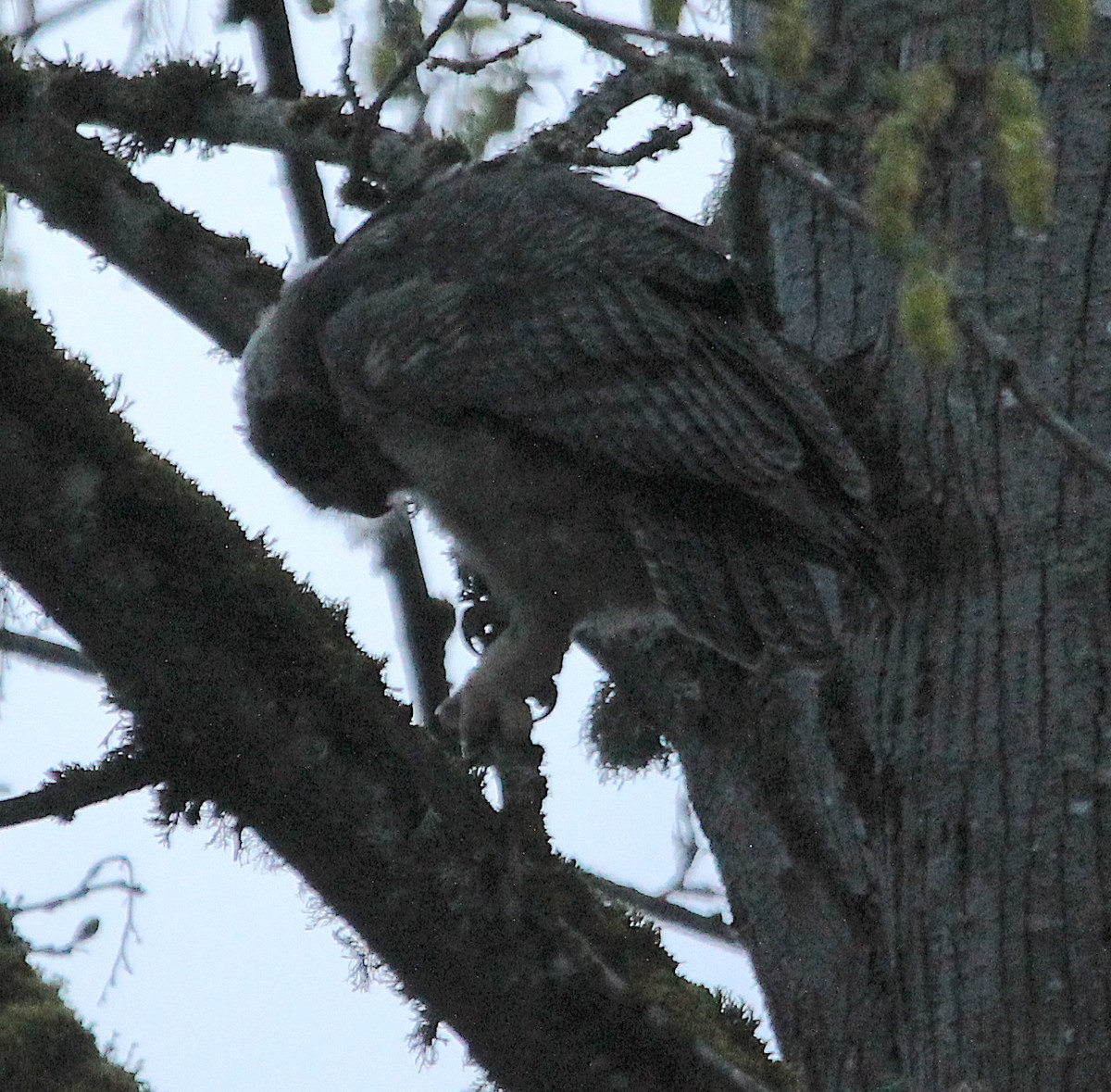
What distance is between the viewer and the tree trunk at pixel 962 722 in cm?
245

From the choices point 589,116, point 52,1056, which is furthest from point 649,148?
point 52,1056

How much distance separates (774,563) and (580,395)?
457 mm

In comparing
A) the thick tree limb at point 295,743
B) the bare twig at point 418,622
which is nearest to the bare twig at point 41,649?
the bare twig at point 418,622

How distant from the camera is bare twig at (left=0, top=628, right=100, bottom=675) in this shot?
3.42 m

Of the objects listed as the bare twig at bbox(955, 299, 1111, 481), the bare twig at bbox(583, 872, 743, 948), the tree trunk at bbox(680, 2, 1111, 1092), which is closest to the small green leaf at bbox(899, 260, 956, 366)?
the bare twig at bbox(955, 299, 1111, 481)

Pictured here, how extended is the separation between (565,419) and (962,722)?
2.91ft

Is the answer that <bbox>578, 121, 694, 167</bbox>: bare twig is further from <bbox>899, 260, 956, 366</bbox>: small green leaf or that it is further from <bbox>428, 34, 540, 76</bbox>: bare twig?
<bbox>899, 260, 956, 366</bbox>: small green leaf

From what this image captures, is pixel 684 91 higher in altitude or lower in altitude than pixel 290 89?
lower

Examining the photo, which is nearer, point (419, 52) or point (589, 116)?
point (419, 52)

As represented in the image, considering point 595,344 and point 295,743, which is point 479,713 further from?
point 295,743

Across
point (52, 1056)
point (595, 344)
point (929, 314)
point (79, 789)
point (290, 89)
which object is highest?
point (290, 89)

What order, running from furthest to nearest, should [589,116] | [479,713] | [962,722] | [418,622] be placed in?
[479,713], [589,116], [418,622], [962,722]

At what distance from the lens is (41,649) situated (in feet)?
11.4

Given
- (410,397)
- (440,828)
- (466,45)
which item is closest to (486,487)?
(410,397)
